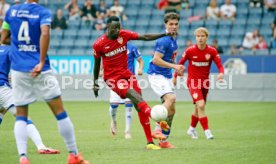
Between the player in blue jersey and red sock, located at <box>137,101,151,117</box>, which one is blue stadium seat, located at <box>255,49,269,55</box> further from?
red sock, located at <box>137,101,151,117</box>

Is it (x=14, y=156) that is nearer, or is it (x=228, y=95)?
(x=14, y=156)

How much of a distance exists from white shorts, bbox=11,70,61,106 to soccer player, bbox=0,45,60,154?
6.74 feet

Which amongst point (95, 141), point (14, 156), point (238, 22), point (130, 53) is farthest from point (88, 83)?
point (14, 156)

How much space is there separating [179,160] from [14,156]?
2765mm

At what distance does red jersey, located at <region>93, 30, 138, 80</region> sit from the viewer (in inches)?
480

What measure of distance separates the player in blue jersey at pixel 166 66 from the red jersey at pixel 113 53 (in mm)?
897

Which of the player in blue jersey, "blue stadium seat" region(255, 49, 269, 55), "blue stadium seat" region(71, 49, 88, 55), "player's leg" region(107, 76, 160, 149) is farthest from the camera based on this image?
"blue stadium seat" region(71, 49, 88, 55)

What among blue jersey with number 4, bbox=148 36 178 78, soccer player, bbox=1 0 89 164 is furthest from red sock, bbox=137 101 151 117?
soccer player, bbox=1 0 89 164

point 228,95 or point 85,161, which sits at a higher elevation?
point 85,161

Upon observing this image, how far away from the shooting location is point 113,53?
1228 centimetres

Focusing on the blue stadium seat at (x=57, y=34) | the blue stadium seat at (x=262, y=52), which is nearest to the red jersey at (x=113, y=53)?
the blue stadium seat at (x=262, y=52)

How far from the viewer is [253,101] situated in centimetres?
2659

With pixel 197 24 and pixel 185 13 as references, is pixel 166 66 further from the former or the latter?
pixel 185 13

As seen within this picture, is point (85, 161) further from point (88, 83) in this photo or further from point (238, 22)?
point (238, 22)
